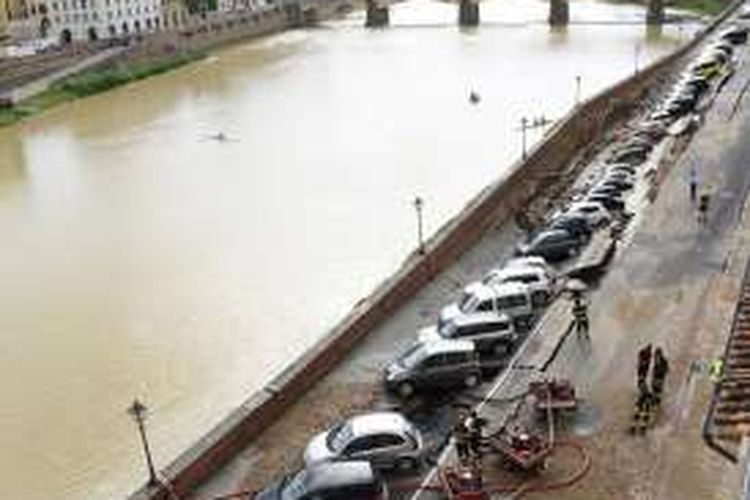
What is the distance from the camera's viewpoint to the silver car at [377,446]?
19781mm

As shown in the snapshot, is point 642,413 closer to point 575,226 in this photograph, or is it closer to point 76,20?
point 575,226

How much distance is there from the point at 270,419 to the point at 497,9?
308 ft

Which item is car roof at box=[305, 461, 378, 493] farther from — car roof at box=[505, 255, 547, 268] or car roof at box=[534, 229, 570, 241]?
car roof at box=[534, 229, 570, 241]

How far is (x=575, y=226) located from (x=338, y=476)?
14483mm

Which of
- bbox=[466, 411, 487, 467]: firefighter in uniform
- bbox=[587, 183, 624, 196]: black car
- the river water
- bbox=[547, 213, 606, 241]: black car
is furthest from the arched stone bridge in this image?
bbox=[466, 411, 487, 467]: firefighter in uniform

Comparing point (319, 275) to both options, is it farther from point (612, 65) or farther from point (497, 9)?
point (497, 9)

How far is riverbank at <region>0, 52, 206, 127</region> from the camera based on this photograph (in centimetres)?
7059

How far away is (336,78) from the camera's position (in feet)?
253

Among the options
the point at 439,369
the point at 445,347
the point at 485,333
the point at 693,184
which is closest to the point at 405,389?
the point at 439,369

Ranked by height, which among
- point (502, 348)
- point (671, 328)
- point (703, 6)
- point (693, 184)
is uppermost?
point (693, 184)

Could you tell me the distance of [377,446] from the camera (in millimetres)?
19812

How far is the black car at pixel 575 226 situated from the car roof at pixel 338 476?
13.6 m

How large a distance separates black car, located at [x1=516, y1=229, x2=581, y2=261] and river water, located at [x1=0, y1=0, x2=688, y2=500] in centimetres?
510

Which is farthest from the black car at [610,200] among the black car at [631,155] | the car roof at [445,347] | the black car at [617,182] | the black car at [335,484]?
the black car at [335,484]
